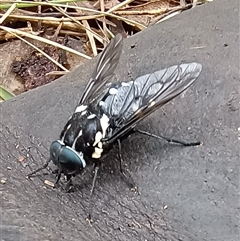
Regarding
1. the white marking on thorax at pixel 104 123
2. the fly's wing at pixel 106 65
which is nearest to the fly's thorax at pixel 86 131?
the white marking on thorax at pixel 104 123

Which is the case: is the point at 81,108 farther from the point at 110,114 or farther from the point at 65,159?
the point at 65,159

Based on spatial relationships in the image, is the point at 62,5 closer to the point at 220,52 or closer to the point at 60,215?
the point at 220,52

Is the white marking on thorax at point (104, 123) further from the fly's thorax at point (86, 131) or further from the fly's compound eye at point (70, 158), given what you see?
the fly's compound eye at point (70, 158)

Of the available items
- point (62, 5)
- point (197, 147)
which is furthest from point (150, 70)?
point (62, 5)

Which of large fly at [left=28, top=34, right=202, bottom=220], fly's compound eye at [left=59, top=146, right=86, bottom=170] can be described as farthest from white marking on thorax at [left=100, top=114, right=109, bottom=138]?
fly's compound eye at [left=59, top=146, right=86, bottom=170]

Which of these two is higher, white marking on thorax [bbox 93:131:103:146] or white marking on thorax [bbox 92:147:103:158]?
white marking on thorax [bbox 93:131:103:146]

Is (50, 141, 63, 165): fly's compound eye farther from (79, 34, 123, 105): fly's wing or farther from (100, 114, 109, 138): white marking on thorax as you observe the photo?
(79, 34, 123, 105): fly's wing

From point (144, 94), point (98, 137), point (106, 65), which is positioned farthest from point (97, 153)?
point (106, 65)
